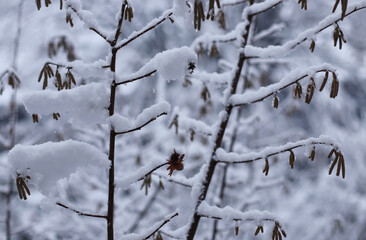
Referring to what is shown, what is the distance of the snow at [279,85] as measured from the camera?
1565mm

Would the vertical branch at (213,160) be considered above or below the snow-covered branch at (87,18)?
below

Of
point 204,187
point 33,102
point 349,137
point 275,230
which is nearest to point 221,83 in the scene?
point 204,187

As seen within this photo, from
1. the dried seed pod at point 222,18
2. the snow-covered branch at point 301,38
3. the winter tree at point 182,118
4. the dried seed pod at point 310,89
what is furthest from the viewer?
the dried seed pod at point 222,18

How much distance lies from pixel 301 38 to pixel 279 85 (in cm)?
27

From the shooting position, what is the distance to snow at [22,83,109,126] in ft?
4.15

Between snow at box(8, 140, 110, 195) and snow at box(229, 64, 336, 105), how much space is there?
2.86 ft

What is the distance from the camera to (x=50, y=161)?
4.07 ft

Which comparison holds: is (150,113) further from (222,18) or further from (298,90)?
(222,18)

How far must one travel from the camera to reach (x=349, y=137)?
291 inches

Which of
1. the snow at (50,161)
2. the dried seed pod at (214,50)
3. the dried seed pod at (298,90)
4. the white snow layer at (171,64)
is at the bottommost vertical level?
the snow at (50,161)

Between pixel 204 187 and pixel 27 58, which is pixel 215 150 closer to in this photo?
pixel 204 187

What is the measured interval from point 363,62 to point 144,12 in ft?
11.9

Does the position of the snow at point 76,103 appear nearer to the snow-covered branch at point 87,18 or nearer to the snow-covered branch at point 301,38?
the snow-covered branch at point 87,18

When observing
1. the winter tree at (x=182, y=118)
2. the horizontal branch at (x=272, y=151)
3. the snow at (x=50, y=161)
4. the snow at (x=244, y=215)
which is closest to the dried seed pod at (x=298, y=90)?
the winter tree at (x=182, y=118)
